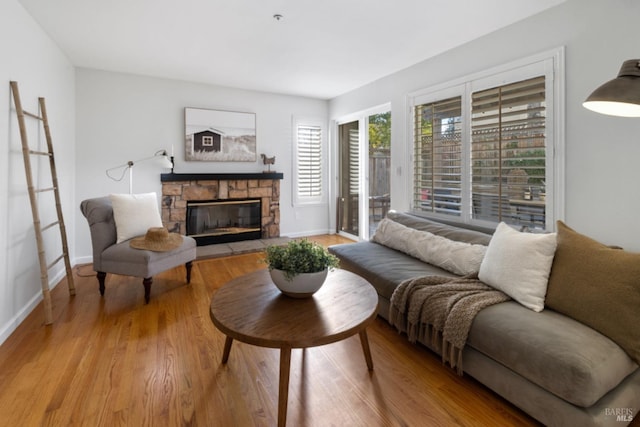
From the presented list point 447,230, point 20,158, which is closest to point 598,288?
point 447,230

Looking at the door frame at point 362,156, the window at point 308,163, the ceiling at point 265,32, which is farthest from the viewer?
the window at point 308,163

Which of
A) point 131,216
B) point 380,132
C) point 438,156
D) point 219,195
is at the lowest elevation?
point 131,216

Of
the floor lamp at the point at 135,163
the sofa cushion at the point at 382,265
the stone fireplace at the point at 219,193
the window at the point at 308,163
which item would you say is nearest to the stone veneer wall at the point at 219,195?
the stone fireplace at the point at 219,193

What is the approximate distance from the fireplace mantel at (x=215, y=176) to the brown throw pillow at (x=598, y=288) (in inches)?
160

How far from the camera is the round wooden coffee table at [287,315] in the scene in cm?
144

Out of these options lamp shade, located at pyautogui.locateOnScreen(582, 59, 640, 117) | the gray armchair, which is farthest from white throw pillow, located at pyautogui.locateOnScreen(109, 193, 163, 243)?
lamp shade, located at pyautogui.locateOnScreen(582, 59, 640, 117)

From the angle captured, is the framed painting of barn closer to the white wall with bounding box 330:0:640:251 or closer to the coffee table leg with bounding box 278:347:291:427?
the white wall with bounding box 330:0:640:251

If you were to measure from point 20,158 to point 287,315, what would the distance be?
104 inches

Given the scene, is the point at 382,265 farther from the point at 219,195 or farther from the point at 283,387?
the point at 219,195

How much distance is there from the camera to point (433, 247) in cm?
274

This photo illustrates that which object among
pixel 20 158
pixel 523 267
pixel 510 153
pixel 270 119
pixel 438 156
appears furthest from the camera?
pixel 270 119

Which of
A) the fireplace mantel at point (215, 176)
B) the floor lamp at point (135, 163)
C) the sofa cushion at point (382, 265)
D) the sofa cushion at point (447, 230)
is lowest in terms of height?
the sofa cushion at point (382, 265)

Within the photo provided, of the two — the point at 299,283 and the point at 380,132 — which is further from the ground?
the point at 380,132

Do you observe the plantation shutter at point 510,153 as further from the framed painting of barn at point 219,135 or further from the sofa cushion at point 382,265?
the framed painting of barn at point 219,135
